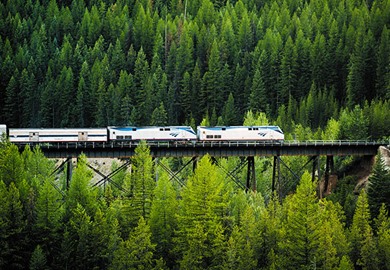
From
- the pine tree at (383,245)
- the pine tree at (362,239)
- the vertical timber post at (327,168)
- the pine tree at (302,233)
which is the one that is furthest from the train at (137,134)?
the pine tree at (383,245)

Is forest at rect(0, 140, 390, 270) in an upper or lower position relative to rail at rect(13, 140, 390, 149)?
lower

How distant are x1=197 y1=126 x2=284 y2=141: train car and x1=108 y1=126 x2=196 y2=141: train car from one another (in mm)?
1910

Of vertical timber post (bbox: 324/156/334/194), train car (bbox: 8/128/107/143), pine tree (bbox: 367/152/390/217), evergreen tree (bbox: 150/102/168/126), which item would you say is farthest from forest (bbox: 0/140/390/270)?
evergreen tree (bbox: 150/102/168/126)

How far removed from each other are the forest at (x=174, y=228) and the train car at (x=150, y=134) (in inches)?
412

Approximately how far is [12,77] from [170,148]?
74.4 meters

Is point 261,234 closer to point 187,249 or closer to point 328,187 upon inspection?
point 187,249

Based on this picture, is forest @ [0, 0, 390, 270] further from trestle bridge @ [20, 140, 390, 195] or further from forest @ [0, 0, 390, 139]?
trestle bridge @ [20, 140, 390, 195]

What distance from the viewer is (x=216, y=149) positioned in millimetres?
109812

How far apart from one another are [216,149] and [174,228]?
19.2m

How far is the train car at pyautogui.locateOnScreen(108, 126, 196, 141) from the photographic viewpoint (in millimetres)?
109250

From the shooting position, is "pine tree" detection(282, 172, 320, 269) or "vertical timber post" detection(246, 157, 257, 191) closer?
"pine tree" detection(282, 172, 320, 269)

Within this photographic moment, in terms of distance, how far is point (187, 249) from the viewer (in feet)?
294

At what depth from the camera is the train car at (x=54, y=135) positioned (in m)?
108

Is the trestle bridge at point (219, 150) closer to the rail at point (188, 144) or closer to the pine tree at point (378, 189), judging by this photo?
the rail at point (188, 144)
